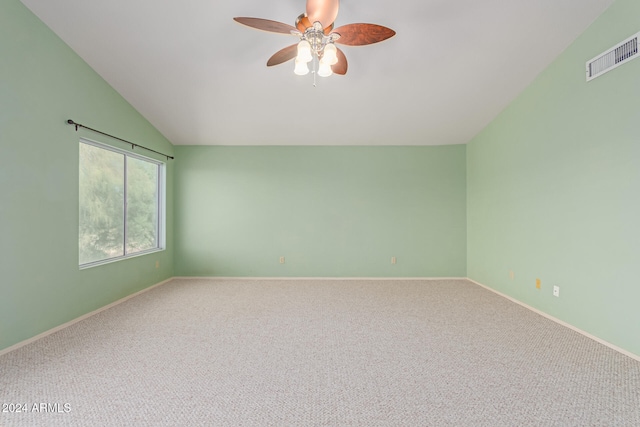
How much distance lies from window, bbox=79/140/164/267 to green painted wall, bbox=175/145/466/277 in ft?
1.42

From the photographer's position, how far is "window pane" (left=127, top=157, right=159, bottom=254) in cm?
410

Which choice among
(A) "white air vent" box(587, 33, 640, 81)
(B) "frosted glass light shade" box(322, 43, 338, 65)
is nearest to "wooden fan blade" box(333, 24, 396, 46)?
(B) "frosted glass light shade" box(322, 43, 338, 65)

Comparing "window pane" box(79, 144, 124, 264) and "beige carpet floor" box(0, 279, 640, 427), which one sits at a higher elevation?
"window pane" box(79, 144, 124, 264)

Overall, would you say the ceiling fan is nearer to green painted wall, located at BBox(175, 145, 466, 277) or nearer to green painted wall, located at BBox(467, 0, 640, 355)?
green painted wall, located at BBox(467, 0, 640, 355)

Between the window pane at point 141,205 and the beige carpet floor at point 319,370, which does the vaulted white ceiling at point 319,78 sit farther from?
the beige carpet floor at point 319,370

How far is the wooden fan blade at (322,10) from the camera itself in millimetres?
1794

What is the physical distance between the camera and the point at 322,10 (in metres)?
1.84

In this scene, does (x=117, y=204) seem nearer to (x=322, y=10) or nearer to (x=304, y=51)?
(x=304, y=51)

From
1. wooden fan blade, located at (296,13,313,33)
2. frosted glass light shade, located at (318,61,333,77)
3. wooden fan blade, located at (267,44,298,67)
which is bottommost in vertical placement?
frosted glass light shade, located at (318,61,333,77)

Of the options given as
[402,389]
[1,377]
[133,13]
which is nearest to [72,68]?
[133,13]

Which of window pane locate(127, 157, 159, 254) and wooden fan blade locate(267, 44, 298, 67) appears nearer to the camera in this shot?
wooden fan blade locate(267, 44, 298, 67)

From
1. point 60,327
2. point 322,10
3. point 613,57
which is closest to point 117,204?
point 60,327

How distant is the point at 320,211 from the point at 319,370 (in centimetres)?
315

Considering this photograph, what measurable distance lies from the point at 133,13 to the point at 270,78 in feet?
4.43
